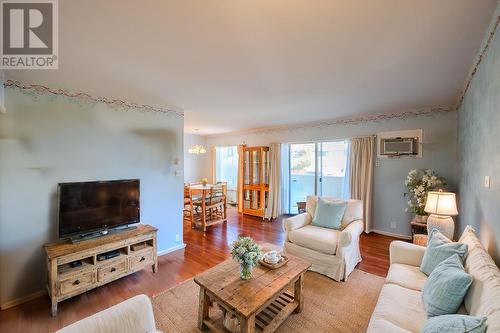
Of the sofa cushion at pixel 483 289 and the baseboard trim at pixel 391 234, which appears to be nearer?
the sofa cushion at pixel 483 289

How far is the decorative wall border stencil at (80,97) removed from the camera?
2336mm

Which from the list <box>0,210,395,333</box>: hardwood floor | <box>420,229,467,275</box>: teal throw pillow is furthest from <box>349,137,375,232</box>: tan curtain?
<box>420,229,467,275</box>: teal throw pillow

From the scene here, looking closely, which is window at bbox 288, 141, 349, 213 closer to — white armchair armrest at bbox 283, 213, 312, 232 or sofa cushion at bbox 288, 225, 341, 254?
white armchair armrest at bbox 283, 213, 312, 232

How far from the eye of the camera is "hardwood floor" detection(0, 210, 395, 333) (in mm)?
2107

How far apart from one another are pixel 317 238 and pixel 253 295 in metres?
1.44

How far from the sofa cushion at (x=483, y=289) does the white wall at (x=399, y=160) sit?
276 cm

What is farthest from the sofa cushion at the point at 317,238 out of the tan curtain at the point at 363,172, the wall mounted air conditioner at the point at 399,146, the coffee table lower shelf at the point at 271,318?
the wall mounted air conditioner at the point at 399,146

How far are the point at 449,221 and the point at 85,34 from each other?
3912mm

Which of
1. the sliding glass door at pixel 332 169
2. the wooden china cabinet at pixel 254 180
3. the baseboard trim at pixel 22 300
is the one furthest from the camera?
the wooden china cabinet at pixel 254 180

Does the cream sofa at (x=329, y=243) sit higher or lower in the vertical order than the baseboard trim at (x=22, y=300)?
higher

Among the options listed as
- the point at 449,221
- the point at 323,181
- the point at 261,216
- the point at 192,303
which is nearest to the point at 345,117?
the point at 323,181

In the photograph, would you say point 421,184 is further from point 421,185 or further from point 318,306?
point 318,306

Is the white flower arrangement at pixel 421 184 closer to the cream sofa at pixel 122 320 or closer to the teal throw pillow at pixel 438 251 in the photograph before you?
the teal throw pillow at pixel 438 251

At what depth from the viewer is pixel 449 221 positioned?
8.36 feet
